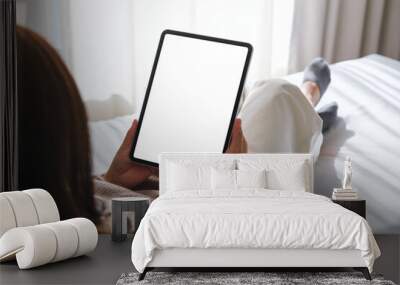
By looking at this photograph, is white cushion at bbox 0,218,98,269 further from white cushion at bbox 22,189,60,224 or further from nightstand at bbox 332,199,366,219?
nightstand at bbox 332,199,366,219

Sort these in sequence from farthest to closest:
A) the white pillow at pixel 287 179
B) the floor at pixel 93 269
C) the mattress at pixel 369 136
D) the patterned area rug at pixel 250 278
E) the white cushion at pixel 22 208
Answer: the mattress at pixel 369 136 < the white pillow at pixel 287 179 < the white cushion at pixel 22 208 < the floor at pixel 93 269 < the patterned area rug at pixel 250 278

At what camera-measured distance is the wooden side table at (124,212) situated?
6508mm

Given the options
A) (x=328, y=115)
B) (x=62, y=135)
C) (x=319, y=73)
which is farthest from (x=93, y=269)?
(x=319, y=73)

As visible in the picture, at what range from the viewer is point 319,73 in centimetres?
707

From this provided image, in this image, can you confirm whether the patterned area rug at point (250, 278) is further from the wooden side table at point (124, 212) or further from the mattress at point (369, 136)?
the mattress at point (369, 136)

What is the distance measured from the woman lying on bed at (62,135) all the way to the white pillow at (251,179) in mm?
741

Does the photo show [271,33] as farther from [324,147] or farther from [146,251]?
[146,251]

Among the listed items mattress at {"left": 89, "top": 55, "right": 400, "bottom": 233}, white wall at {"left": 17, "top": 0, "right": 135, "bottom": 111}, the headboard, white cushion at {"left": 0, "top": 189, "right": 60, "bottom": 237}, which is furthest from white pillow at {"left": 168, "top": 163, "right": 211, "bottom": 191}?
mattress at {"left": 89, "top": 55, "right": 400, "bottom": 233}

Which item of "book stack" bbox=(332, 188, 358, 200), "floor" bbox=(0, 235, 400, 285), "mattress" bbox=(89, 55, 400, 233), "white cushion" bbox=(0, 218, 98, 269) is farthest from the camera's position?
"mattress" bbox=(89, 55, 400, 233)

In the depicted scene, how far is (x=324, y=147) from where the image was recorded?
23.0 feet

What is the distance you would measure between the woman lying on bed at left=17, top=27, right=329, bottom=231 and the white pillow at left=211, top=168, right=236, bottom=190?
0.75 m

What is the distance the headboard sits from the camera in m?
6.73

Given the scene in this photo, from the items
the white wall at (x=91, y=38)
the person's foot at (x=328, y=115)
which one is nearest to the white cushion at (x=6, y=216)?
the white wall at (x=91, y=38)

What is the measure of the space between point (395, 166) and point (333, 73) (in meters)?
1.11
